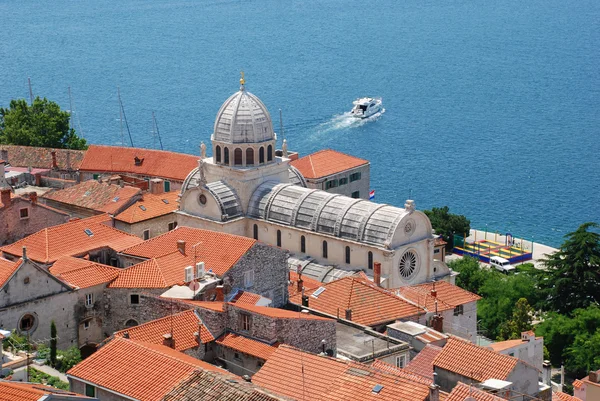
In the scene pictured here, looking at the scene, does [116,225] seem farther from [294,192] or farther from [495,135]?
[495,135]

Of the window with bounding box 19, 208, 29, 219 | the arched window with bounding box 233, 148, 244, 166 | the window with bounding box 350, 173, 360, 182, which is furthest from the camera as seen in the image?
the window with bounding box 350, 173, 360, 182

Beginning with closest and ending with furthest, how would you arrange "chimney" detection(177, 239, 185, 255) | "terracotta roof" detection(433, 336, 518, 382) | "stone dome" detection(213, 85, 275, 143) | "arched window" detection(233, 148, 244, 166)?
"terracotta roof" detection(433, 336, 518, 382), "chimney" detection(177, 239, 185, 255), "stone dome" detection(213, 85, 275, 143), "arched window" detection(233, 148, 244, 166)

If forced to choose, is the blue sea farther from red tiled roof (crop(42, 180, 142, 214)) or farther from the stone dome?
red tiled roof (crop(42, 180, 142, 214))

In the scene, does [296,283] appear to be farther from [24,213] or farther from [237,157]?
[24,213]

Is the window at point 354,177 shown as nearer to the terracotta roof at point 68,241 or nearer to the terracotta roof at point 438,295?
the terracotta roof at point 438,295

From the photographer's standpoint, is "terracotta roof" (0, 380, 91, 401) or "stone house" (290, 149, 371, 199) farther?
"stone house" (290, 149, 371, 199)

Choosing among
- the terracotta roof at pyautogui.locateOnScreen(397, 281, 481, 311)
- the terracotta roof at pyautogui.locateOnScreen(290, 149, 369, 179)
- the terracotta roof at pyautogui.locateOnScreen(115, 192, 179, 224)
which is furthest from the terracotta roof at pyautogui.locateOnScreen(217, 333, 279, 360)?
the terracotta roof at pyautogui.locateOnScreen(290, 149, 369, 179)
